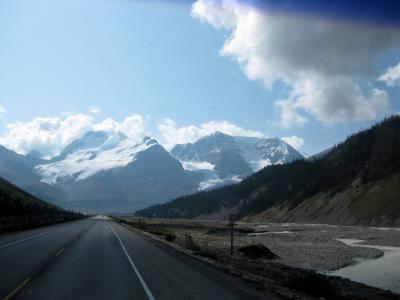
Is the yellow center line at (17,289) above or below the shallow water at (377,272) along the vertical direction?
above

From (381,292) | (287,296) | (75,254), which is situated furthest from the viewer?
(75,254)

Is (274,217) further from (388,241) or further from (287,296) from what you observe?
(287,296)

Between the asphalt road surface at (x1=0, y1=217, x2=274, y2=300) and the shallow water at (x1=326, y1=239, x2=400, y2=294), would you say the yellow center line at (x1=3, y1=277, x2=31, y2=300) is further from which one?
the shallow water at (x1=326, y1=239, x2=400, y2=294)

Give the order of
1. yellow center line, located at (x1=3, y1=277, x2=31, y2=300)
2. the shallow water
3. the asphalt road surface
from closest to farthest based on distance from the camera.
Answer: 1. yellow center line, located at (x1=3, y1=277, x2=31, y2=300)
2. the asphalt road surface
3. the shallow water

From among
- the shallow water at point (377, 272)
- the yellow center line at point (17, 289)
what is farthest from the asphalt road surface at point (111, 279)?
the shallow water at point (377, 272)

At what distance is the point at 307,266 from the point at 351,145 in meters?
156

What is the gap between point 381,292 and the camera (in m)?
23.3

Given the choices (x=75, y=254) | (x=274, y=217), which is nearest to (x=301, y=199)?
(x=274, y=217)

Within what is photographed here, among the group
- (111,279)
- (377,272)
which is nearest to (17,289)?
(111,279)

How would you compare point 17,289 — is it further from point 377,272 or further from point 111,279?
point 377,272

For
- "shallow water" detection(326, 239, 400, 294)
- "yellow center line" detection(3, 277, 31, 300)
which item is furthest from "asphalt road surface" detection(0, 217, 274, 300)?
"shallow water" detection(326, 239, 400, 294)

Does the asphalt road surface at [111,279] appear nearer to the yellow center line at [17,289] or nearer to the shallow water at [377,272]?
the yellow center line at [17,289]

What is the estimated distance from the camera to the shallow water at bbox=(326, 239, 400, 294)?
2806 centimetres

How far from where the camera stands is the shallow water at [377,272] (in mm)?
28062
